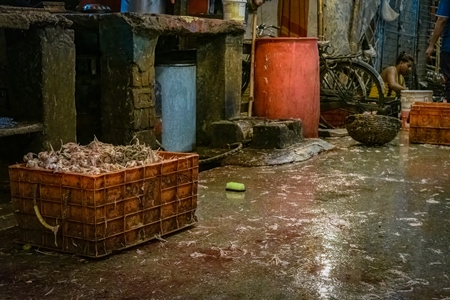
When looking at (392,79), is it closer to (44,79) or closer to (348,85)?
(348,85)

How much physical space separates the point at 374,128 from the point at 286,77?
4.74ft

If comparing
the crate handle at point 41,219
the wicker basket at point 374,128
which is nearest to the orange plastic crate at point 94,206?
the crate handle at point 41,219

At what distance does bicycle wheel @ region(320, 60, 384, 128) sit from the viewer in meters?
10.1

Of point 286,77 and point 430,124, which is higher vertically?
point 286,77

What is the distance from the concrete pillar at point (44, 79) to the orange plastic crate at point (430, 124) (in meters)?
5.37

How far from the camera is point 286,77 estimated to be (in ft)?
26.5

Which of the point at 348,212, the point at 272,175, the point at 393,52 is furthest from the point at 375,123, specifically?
the point at 393,52

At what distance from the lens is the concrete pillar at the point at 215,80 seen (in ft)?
24.2

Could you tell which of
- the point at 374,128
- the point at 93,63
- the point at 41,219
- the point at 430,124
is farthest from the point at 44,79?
the point at 430,124

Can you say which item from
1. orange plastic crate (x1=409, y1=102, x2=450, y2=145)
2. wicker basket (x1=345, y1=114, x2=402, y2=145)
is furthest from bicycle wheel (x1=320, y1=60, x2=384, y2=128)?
wicker basket (x1=345, y1=114, x2=402, y2=145)

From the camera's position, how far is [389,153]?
7.55m

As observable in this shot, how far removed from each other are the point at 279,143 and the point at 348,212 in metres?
2.49

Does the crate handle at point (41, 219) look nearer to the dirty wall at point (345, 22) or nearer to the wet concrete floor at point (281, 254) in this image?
the wet concrete floor at point (281, 254)

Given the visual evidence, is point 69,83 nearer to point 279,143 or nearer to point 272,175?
point 272,175
